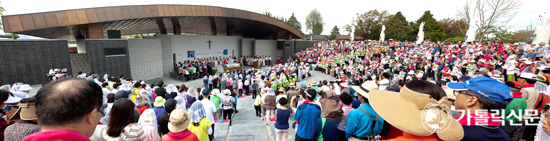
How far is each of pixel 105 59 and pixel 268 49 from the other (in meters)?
17.8

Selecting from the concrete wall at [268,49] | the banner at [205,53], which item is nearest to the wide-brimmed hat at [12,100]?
the banner at [205,53]

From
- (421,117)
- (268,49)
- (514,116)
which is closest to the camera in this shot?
(421,117)

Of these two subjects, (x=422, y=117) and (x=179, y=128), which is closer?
(x=422, y=117)

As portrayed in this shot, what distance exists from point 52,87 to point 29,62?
40.3 ft

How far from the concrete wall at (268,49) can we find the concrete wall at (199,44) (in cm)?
220

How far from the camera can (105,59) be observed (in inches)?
472

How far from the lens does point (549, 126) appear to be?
2646 mm

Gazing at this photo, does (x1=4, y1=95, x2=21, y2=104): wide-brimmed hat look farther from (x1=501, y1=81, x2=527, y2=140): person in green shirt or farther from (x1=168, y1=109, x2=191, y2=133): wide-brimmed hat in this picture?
(x1=501, y1=81, x2=527, y2=140): person in green shirt

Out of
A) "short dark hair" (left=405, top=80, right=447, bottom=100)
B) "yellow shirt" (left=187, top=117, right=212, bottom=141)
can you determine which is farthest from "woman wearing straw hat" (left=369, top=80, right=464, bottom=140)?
"yellow shirt" (left=187, top=117, right=212, bottom=141)

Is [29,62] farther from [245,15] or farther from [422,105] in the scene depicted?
[422,105]

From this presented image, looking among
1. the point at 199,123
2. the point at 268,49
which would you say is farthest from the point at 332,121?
the point at 268,49

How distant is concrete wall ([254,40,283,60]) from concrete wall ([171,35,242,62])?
7.22ft

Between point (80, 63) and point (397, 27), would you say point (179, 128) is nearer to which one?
point (80, 63)

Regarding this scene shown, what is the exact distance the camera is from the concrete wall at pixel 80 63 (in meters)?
11.6
